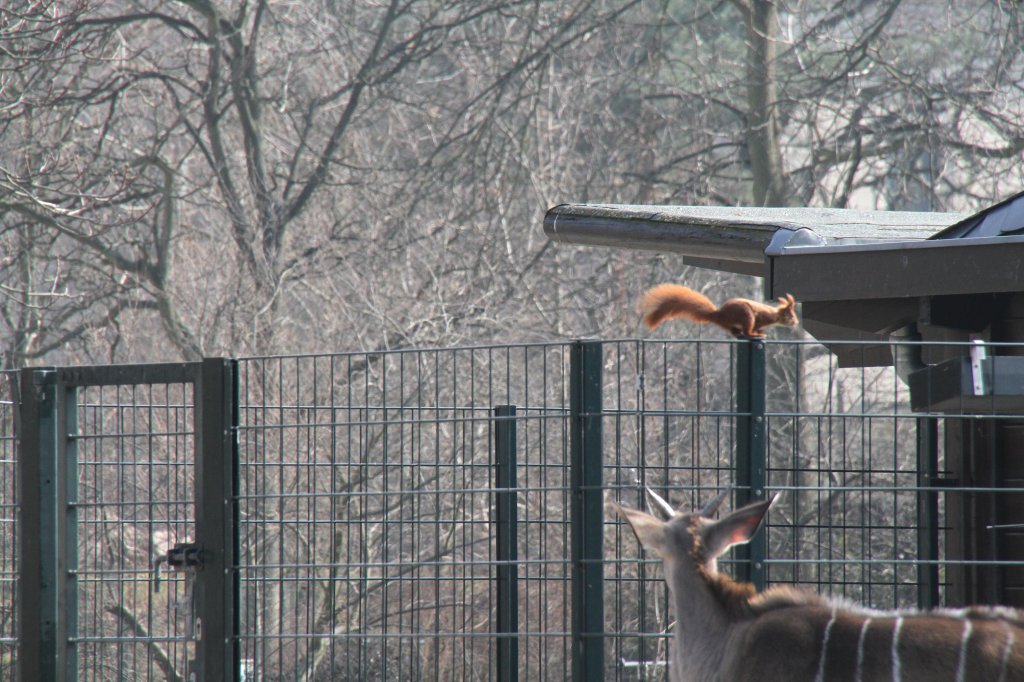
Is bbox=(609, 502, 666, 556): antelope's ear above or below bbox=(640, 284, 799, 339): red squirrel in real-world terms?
below

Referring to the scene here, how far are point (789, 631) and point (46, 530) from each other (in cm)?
330

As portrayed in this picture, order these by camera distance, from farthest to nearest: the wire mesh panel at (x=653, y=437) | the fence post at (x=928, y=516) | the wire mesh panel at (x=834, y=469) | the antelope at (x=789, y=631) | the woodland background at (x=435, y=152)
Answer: the woodland background at (x=435, y=152), the wire mesh panel at (x=653, y=437), the fence post at (x=928, y=516), the wire mesh panel at (x=834, y=469), the antelope at (x=789, y=631)

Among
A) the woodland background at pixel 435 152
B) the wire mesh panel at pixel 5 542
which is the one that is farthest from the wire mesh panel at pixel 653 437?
the wire mesh panel at pixel 5 542

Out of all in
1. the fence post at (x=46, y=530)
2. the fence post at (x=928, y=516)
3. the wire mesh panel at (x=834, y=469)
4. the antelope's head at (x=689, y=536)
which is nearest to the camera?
the antelope's head at (x=689, y=536)

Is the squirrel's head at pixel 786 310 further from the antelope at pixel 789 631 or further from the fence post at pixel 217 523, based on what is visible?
the fence post at pixel 217 523

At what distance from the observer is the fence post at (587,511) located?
5.03 meters

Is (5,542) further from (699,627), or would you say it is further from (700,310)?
(699,627)

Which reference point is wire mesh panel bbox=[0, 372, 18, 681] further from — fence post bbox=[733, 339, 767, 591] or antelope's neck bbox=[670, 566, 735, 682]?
fence post bbox=[733, 339, 767, 591]

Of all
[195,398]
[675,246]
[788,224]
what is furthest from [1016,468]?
[195,398]

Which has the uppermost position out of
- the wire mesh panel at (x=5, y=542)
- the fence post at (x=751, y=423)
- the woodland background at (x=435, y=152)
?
the woodland background at (x=435, y=152)

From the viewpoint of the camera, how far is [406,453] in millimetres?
15406

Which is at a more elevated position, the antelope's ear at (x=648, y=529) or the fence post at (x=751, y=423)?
the fence post at (x=751, y=423)

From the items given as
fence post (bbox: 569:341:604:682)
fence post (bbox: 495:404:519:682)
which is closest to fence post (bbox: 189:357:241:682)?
fence post (bbox: 495:404:519:682)

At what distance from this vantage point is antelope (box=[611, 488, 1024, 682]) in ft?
14.0
